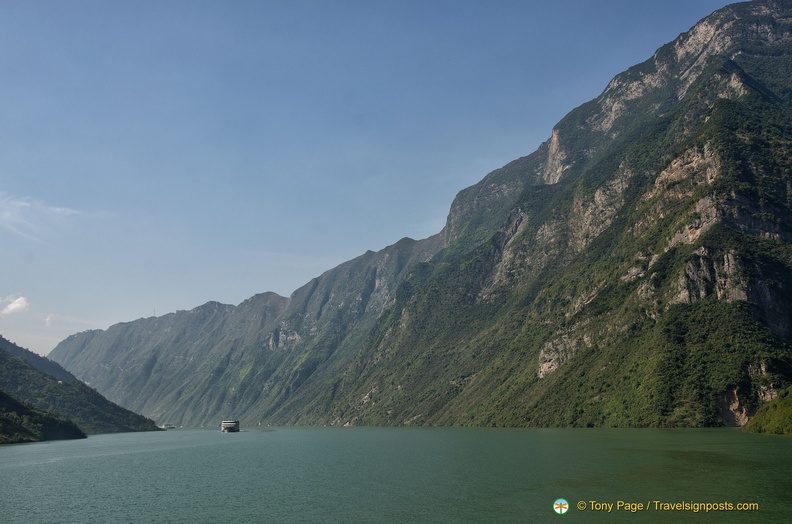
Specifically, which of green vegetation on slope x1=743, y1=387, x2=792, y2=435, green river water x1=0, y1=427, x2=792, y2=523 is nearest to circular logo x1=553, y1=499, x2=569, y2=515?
green river water x1=0, y1=427, x2=792, y2=523

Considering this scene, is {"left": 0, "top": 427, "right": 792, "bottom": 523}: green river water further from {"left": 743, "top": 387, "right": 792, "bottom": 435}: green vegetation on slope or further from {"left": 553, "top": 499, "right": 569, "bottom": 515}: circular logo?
{"left": 743, "top": 387, "right": 792, "bottom": 435}: green vegetation on slope

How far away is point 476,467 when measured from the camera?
93312 mm

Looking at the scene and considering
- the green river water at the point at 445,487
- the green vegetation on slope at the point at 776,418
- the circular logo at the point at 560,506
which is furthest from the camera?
the green vegetation on slope at the point at 776,418

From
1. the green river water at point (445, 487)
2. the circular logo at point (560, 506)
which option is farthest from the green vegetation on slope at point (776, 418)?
the circular logo at point (560, 506)

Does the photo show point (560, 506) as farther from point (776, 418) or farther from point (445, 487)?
point (776, 418)

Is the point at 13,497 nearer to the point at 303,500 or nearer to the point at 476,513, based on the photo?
the point at 303,500

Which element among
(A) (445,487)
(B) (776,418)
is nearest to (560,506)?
(A) (445,487)

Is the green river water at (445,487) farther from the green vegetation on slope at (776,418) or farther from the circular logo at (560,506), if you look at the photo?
the green vegetation on slope at (776,418)

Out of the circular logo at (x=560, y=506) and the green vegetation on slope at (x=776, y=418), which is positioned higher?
the circular logo at (x=560, y=506)

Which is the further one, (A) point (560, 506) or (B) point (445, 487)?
(B) point (445, 487)

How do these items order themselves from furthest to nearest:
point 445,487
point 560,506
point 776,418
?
point 776,418
point 445,487
point 560,506

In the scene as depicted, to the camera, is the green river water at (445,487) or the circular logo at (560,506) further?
the green river water at (445,487)

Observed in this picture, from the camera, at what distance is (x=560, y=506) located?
56.6 meters

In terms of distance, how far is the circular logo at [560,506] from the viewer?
55131 millimetres
